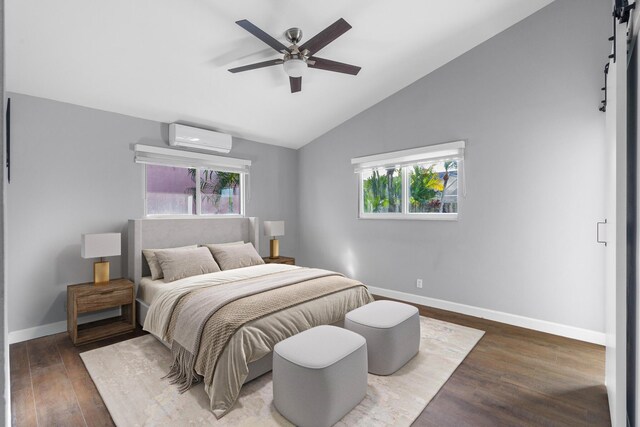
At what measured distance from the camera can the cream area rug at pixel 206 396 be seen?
1919mm

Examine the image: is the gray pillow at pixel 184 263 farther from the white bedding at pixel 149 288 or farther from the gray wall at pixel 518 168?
the gray wall at pixel 518 168

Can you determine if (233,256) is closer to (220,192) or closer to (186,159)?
(220,192)

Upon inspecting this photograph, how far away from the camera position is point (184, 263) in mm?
3436

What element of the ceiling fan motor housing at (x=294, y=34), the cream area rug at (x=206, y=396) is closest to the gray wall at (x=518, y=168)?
the cream area rug at (x=206, y=396)

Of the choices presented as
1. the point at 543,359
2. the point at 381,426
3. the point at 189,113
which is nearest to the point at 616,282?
the point at 381,426

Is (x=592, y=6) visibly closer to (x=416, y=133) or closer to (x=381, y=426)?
(x=416, y=133)

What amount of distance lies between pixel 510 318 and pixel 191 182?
4.26 metres

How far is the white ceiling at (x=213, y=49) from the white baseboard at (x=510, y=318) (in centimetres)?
282

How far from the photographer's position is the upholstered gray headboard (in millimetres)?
3516

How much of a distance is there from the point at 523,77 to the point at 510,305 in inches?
96.8

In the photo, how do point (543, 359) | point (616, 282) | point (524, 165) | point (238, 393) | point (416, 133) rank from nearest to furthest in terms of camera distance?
point (616, 282) → point (238, 393) → point (543, 359) → point (524, 165) → point (416, 133)

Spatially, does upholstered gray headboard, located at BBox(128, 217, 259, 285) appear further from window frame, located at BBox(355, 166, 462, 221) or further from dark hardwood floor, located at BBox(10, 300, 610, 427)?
window frame, located at BBox(355, 166, 462, 221)

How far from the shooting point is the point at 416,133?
414 cm

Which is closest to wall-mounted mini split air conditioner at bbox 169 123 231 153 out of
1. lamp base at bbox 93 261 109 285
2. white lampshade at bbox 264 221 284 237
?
white lampshade at bbox 264 221 284 237
